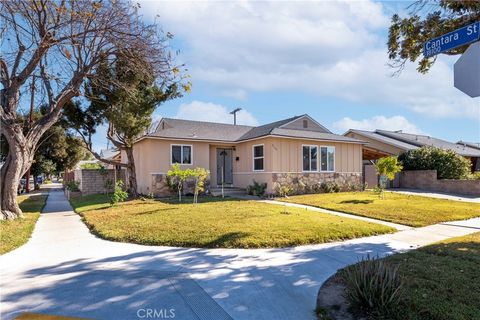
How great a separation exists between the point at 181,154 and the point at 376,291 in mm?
15093

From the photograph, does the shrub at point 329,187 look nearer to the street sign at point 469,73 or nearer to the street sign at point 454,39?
the street sign at point 454,39

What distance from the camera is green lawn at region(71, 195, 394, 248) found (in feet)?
23.0

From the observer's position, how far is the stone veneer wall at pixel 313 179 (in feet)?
56.2

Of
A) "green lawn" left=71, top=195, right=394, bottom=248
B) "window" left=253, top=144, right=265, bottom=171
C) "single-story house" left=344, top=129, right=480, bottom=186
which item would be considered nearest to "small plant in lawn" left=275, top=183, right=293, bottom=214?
"window" left=253, top=144, right=265, bottom=171

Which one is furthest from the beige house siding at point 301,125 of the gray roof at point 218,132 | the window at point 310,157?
the window at point 310,157

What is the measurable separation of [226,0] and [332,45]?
3802mm

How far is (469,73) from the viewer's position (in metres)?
3.52

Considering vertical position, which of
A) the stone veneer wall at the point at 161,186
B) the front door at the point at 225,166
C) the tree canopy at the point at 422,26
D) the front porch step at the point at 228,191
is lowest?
the front porch step at the point at 228,191

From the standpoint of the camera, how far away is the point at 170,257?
19.6 feet

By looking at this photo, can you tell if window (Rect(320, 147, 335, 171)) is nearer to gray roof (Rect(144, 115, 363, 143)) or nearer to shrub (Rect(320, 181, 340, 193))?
gray roof (Rect(144, 115, 363, 143))

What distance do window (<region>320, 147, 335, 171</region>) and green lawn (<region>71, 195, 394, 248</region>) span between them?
892cm

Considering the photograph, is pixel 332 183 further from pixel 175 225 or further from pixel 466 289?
pixel 466 289

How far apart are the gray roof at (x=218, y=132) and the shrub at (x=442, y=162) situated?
517 cm

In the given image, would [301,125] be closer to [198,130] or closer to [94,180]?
[198,130]
